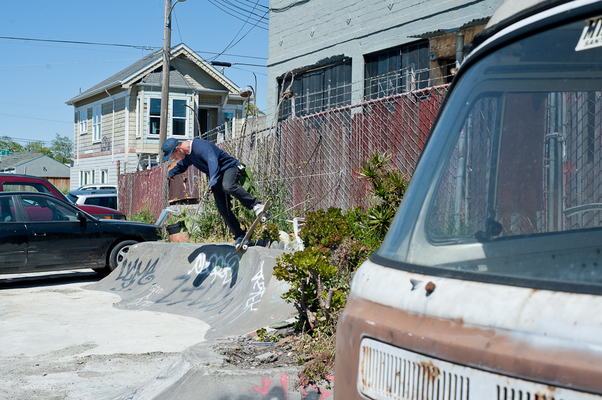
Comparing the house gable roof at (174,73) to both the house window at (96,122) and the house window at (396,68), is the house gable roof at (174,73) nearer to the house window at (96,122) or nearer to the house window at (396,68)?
the house window at (96,122)

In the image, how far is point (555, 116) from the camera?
2182 mm

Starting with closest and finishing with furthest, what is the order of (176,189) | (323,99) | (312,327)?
(312,327)
(323,99)
(176,189)

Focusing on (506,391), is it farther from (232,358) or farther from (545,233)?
(232,358)

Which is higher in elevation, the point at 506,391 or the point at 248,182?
the point at 248,182

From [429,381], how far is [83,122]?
36645 millimetres

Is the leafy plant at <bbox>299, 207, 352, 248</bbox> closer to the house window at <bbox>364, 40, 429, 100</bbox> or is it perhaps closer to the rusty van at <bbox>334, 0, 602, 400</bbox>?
the rusty van at <bbox>334, 0, 602, 400</bbox>

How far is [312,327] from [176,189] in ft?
46.6

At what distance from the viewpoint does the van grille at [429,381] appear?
1.36 meters

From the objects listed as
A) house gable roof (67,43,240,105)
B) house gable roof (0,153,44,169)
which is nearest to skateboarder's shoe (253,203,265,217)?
house gable roof (67,43,240,105)

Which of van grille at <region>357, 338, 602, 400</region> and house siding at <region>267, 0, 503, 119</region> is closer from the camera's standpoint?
van grille at <region>357, 338, 602, 400</region>

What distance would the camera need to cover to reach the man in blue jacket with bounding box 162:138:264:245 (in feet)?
24.2

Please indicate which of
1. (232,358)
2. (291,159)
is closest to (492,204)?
(232,358)

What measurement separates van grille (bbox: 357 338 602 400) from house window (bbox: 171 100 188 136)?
29.0 metres

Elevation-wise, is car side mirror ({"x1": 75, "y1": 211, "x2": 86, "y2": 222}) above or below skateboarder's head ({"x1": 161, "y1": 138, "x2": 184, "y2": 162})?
below
